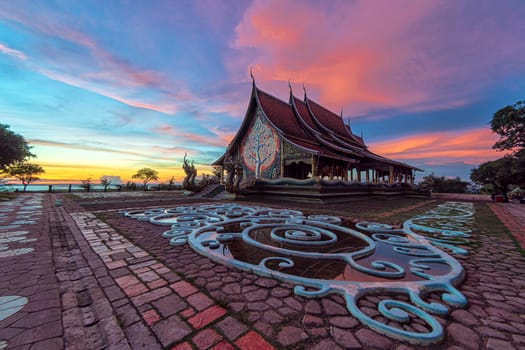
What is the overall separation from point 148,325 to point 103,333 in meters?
0.28

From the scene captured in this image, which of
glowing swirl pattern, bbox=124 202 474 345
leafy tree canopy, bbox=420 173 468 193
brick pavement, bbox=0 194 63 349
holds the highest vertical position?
leafy tree canopy, bbox=420 173 468 193

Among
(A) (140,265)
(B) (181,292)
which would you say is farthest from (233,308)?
(A) (140,265)

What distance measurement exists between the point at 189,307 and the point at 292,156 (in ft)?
34.9

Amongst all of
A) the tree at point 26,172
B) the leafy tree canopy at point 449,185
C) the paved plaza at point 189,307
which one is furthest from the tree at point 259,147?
the tree at point 26,172

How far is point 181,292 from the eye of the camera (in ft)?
6.15

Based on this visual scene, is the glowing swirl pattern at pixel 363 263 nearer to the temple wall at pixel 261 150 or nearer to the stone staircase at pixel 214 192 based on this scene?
the temple wall at pixel 261 150

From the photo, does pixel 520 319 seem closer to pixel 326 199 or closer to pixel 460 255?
pixel 460 255

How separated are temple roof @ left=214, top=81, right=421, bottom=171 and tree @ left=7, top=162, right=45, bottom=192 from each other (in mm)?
27515

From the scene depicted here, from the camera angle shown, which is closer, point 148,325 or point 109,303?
point 148,325

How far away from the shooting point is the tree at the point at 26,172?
80.6 feet

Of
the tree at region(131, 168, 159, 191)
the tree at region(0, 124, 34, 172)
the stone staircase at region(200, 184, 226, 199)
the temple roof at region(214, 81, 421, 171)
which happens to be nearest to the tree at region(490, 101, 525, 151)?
the temple roof at region(214, 81, 421, 171)

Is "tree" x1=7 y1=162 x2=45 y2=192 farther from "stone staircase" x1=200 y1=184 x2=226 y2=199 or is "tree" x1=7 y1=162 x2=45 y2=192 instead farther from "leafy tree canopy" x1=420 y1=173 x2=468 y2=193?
"leafy tree canopy" x1=420 y1=173 x2=468 y2=193

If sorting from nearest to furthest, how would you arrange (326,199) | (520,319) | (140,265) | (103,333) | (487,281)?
1. (103,333)
2. (520,319)
3. (487,281)
4. (140,265)
5. (326,199)

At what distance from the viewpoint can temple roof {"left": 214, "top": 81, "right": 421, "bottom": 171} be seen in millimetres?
12969
